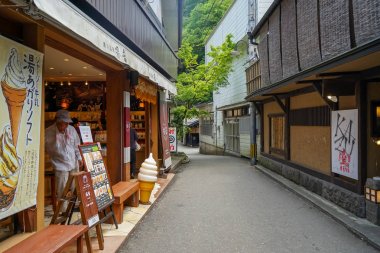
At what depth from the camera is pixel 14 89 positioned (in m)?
4.10

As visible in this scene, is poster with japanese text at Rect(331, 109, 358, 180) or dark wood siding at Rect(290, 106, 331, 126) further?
dark wood siding at Rect(290, 106, 331, 126)

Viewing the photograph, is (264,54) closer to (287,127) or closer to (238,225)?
(287,127)

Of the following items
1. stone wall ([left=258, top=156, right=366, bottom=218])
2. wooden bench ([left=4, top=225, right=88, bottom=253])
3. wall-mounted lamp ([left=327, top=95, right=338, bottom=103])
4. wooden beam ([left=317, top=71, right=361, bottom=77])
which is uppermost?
wooden beam ([left=317, top=71, right=361, bottom=77])

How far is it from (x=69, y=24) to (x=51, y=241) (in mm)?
2546

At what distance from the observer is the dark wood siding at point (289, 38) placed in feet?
34.8

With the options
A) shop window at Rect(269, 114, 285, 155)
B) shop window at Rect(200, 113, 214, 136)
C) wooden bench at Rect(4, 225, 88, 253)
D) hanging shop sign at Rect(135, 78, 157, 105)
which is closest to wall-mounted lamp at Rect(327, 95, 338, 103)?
hanging shop sign at Rect(135, 78, 157, 105)

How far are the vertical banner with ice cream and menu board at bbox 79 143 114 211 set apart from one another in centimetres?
124

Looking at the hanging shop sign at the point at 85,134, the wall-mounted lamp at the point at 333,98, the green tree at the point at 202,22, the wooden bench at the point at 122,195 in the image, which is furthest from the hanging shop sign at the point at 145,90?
the green tree at the point at 202,22

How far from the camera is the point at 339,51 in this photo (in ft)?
24.9

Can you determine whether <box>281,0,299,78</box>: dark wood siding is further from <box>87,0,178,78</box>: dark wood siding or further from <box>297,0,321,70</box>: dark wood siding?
<box>87,0,178,78</box>: dark wood siding

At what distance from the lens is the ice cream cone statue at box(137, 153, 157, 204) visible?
873 cm

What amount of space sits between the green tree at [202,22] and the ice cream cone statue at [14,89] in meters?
→ 36.0

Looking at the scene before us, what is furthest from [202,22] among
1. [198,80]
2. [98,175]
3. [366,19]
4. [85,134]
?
[98,175]

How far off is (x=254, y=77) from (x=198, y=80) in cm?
682
